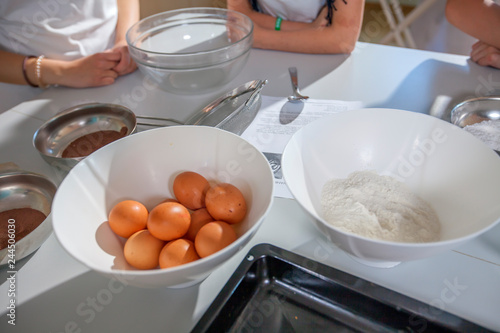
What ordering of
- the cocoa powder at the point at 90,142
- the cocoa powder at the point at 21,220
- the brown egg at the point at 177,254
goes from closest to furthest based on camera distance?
the brown egg at the point at 177,254 → the cocoa powder at the point at 21,220 → the cocoa powder at the point at 90,142

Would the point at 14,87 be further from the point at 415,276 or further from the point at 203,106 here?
the point at 415,276

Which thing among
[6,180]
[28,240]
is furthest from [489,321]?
[6,180]

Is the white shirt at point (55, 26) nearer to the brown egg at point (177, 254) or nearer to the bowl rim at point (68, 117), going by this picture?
the bowl rim at point (68, 117)

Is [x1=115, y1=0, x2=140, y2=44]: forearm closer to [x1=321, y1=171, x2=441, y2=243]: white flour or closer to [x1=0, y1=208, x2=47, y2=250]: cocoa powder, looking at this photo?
[x1=0, y1=208, x2=47, y2=250]: cocoa powder

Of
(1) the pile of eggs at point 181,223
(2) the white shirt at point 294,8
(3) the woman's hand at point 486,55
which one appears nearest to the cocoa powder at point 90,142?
(1) the pile of eggs at point 181,223

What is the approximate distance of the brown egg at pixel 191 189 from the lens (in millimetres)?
513

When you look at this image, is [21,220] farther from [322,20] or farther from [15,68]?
[322,20]

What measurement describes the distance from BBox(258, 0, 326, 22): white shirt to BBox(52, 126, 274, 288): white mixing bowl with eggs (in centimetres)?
79

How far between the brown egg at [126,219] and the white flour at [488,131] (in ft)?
2.07

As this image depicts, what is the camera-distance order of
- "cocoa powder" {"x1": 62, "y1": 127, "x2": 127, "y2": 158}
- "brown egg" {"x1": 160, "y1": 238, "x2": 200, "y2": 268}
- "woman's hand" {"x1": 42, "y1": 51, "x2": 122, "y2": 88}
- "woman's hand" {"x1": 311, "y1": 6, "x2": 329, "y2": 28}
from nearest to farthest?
"brown egg" {"x1": 160, "y1": 238, "x2": 200, "y2": 268}
"cocoa powder" {"x1": 62, "y1": 127, "x2": 127, "y2": 158}
"woman's hand" {"x1": 42, "y1": 51, "x2": 122, "y2": 88}
"woman's hand" {"x1": 311, "y1": 6, "x2": 329, "y2": 28}

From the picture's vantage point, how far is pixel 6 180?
625 mm

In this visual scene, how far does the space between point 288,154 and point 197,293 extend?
243 millimetres

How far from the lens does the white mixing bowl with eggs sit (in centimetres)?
43

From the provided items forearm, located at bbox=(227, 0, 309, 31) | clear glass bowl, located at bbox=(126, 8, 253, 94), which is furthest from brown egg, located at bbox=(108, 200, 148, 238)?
forearm, located at bbox=(227, 0, 309, 31)
